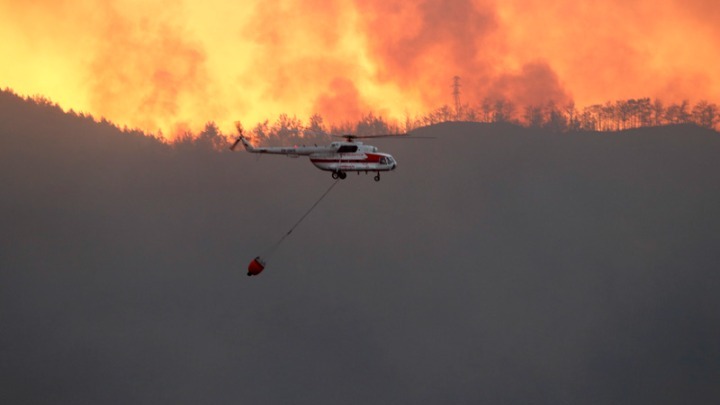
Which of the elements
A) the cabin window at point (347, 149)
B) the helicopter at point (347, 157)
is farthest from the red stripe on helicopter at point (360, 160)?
the cabin window at point (347, 149)

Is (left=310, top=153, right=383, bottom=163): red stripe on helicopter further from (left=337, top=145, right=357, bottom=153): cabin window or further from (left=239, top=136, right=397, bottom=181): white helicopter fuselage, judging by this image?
(left=337, top=145, right=357, bottom=153): cabin window

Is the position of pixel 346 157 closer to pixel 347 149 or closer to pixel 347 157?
pixel 347 157

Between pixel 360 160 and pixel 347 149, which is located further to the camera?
pixel 360 160

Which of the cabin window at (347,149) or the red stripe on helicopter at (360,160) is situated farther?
the red stripe on helicopter at (360,160)

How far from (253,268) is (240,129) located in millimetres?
22681

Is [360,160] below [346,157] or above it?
below

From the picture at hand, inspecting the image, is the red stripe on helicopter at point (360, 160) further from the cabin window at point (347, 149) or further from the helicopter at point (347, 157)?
the cabin window at point (347, 149)

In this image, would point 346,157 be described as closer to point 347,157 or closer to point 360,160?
point 347,157

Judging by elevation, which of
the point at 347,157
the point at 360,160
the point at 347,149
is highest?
the point at 347,149

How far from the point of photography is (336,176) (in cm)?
11438

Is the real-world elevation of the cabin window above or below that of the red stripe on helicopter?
above

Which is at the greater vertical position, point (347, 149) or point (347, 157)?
point (347, 149)

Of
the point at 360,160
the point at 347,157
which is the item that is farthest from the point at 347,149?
the point at 360,160

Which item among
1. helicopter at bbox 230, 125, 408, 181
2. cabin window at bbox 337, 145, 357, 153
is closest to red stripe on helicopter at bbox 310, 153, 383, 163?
helicopter at bbox 230, 125, 408, 181
